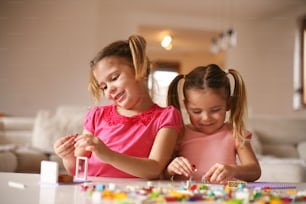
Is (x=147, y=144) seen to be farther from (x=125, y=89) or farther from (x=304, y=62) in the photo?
(x=304, y=62)

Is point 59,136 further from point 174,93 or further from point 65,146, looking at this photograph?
point 65,146

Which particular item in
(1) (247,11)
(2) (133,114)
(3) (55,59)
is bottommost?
(2) (133,114)

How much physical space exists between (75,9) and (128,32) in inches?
25.6

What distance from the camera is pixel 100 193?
1.93 ft

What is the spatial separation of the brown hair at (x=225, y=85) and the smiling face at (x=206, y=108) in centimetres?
1

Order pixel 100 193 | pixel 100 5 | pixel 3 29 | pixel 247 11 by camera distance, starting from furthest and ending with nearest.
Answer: pixel 247 11, pixel 100 5, pixel 3 29, pixel 100 193

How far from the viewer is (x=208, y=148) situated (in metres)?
1.04

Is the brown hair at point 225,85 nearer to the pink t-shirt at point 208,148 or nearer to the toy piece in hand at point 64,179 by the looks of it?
the pink t-shirt at point 208,148

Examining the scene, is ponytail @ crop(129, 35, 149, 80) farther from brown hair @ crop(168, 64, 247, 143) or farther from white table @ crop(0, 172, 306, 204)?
white table @ crop(0, 172, 306, 204)

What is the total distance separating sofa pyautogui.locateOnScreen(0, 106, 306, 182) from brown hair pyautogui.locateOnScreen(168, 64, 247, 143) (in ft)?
3.97

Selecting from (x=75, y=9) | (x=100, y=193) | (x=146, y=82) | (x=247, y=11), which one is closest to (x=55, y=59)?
(x=75, y=9)

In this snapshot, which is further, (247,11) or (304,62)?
(247,11)

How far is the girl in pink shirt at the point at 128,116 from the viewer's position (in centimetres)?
94

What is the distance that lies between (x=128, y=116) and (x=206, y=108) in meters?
0.17
